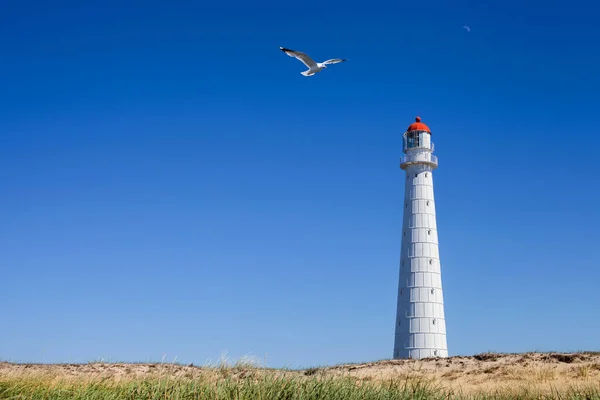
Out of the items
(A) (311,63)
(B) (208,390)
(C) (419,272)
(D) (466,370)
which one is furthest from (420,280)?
(B) (208,390)

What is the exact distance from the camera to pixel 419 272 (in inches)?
1858

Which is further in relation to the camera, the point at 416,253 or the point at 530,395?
the point at 416,253

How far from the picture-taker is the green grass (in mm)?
15227

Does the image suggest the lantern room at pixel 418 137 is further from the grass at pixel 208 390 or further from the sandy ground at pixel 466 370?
the grass at pixel 208 390

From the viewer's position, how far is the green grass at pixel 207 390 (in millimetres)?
15227

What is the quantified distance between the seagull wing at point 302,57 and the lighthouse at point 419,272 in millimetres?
25315

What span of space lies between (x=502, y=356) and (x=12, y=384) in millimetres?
20475

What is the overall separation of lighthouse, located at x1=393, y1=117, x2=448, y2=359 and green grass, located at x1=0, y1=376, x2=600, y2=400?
28921 mm

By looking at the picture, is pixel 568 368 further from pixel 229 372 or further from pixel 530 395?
pixel 229 372

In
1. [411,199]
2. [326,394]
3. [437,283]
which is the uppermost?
[411,199]

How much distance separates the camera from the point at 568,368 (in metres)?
26.5

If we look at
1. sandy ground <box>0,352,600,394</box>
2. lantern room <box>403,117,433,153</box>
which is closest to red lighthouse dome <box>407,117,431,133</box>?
lantern room <box>403,117,433,153</box>

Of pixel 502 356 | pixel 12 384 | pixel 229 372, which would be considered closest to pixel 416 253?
pixel 502 356

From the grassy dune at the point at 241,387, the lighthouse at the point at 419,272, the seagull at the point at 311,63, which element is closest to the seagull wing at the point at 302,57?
the seagull at the point at 311,63
